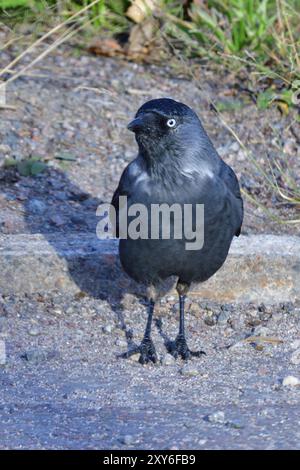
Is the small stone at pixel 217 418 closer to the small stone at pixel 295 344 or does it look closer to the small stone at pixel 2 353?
the small stone at pixel 295 344

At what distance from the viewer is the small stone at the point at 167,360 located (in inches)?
203

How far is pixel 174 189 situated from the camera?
496cm

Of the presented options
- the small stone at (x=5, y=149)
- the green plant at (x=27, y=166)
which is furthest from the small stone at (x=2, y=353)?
the small stone at (x=5, y=149)

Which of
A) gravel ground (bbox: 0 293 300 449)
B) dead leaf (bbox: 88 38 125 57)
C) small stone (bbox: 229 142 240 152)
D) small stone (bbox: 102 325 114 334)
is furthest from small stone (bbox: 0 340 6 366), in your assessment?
dead leaf (bbox: 88 38 125 57)

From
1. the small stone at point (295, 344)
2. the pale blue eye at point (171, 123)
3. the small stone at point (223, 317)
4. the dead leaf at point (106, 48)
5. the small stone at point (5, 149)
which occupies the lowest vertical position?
the small stone at point (295, 344)

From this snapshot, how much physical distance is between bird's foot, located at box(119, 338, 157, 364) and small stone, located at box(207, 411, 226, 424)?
0.83 m

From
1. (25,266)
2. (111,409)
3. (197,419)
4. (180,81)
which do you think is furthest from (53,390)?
(180,81)

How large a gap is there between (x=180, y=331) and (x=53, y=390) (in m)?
0.96

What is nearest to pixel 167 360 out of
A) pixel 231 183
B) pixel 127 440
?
pixel 231 183

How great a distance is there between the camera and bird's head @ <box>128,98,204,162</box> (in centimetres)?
489

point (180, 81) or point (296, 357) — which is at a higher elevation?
point (180, 81)

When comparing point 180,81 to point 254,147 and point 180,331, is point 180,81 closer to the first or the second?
point 254,147

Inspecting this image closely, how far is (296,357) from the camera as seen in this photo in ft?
16.8
